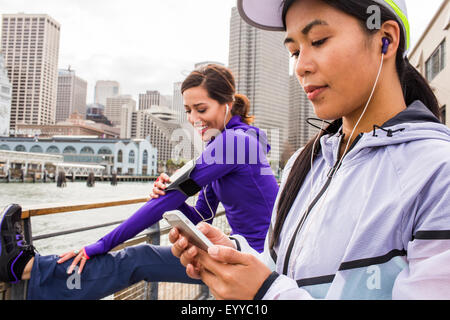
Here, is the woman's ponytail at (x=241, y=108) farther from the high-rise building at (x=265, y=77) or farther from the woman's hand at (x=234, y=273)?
the woman's hand at (x=234, y=273)

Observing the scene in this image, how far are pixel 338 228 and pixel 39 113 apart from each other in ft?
336

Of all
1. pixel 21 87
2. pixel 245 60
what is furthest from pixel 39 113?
pixel 245 60

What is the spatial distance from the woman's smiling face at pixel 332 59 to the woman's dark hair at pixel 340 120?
20 mm

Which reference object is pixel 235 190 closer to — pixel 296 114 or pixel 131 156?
pixel 296 114

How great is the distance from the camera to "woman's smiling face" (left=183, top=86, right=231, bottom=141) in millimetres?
2000

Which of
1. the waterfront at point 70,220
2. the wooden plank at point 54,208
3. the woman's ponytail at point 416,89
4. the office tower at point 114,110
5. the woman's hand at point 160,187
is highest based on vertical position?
the office tower at point 114,110

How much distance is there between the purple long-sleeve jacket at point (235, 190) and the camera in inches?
62.2

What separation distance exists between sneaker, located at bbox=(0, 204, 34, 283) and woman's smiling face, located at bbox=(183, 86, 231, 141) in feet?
3.75

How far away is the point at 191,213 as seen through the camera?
77.7 inches

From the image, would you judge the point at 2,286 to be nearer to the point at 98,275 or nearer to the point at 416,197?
the point at 98,275

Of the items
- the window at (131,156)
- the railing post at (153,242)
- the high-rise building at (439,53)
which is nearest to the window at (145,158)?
the window at (131,156)

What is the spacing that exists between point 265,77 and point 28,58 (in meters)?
96.6

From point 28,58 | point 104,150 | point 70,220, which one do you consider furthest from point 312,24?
point 28,58
